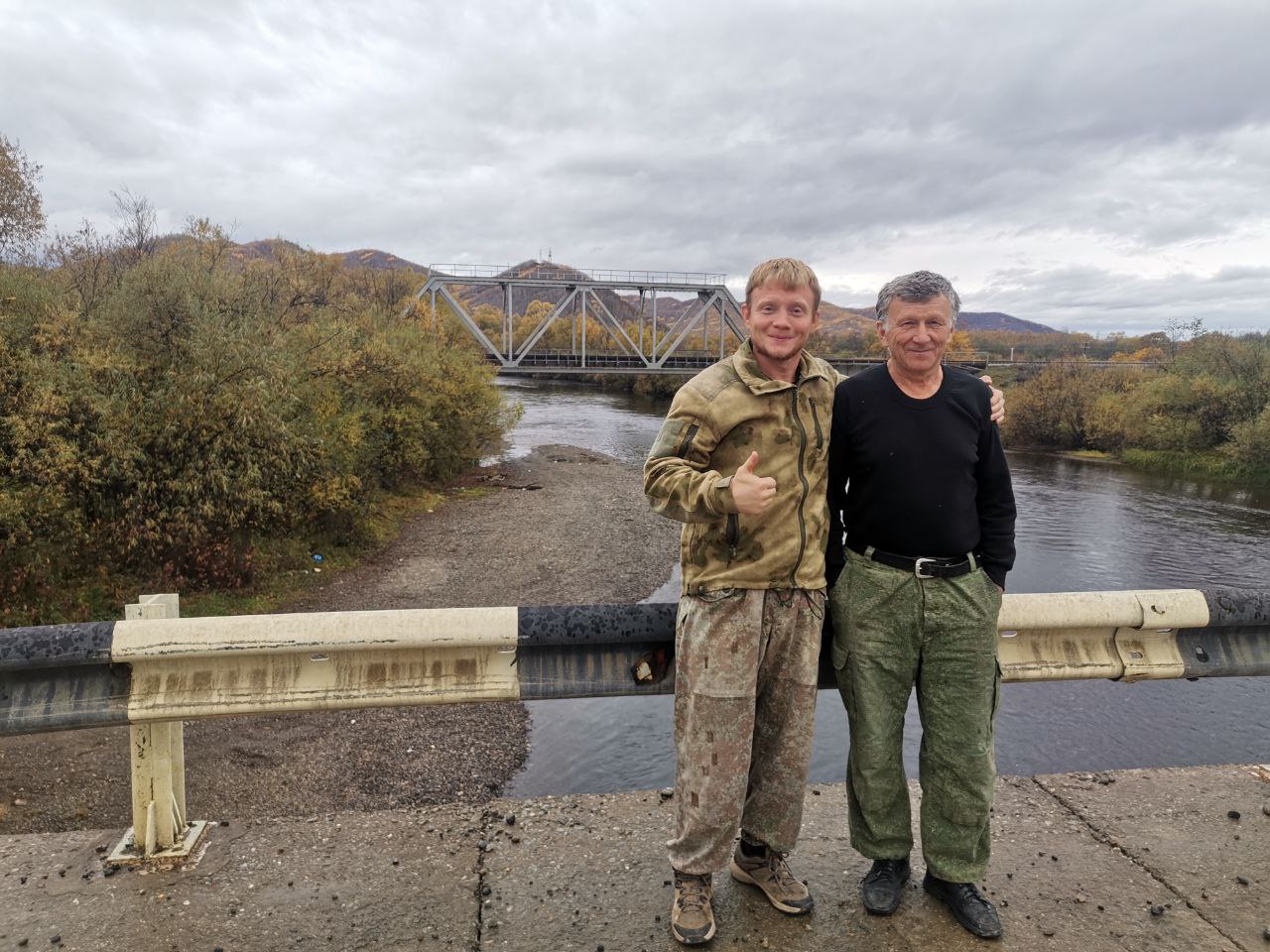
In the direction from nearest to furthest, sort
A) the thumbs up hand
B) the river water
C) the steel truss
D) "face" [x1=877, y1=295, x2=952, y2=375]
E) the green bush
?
the thumbs up hand → "face" [x1=877, y1=295, x2=952, y2=375] → the river water → the green bush → the steel truss

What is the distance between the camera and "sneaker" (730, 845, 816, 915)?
97.7 inches

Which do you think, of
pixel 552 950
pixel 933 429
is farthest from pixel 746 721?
pixel 933 429

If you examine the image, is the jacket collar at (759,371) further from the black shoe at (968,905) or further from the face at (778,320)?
the black shoe at (968,905)

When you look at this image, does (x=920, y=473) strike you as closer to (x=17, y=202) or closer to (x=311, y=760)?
(x=311, y=760)

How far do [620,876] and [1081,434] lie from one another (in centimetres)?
4258

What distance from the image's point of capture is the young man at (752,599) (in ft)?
8.01

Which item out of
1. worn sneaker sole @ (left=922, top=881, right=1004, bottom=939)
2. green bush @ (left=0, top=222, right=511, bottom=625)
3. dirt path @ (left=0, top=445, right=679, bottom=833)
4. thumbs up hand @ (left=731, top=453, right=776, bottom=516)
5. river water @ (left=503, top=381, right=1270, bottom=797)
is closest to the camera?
thumbs up hand @ (left=731, top=453, right=776, bottom=516)

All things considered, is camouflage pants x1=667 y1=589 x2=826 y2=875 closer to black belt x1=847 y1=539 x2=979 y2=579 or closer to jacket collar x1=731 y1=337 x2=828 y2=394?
black belt x1=847 y1=539 x2=979 y2=579

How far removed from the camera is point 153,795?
101 inches

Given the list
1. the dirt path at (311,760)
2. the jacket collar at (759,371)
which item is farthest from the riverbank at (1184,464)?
the jacket collar at (759,371)

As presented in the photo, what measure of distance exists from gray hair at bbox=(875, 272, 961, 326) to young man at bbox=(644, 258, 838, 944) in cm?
28

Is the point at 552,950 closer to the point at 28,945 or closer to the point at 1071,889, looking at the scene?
the point at 28,945

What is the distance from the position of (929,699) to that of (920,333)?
1115 mm

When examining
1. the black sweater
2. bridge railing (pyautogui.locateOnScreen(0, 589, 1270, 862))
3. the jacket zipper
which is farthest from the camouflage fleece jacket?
bridge railing (pyautogui.locateOnScreen(0, 589, 1270, 862))
